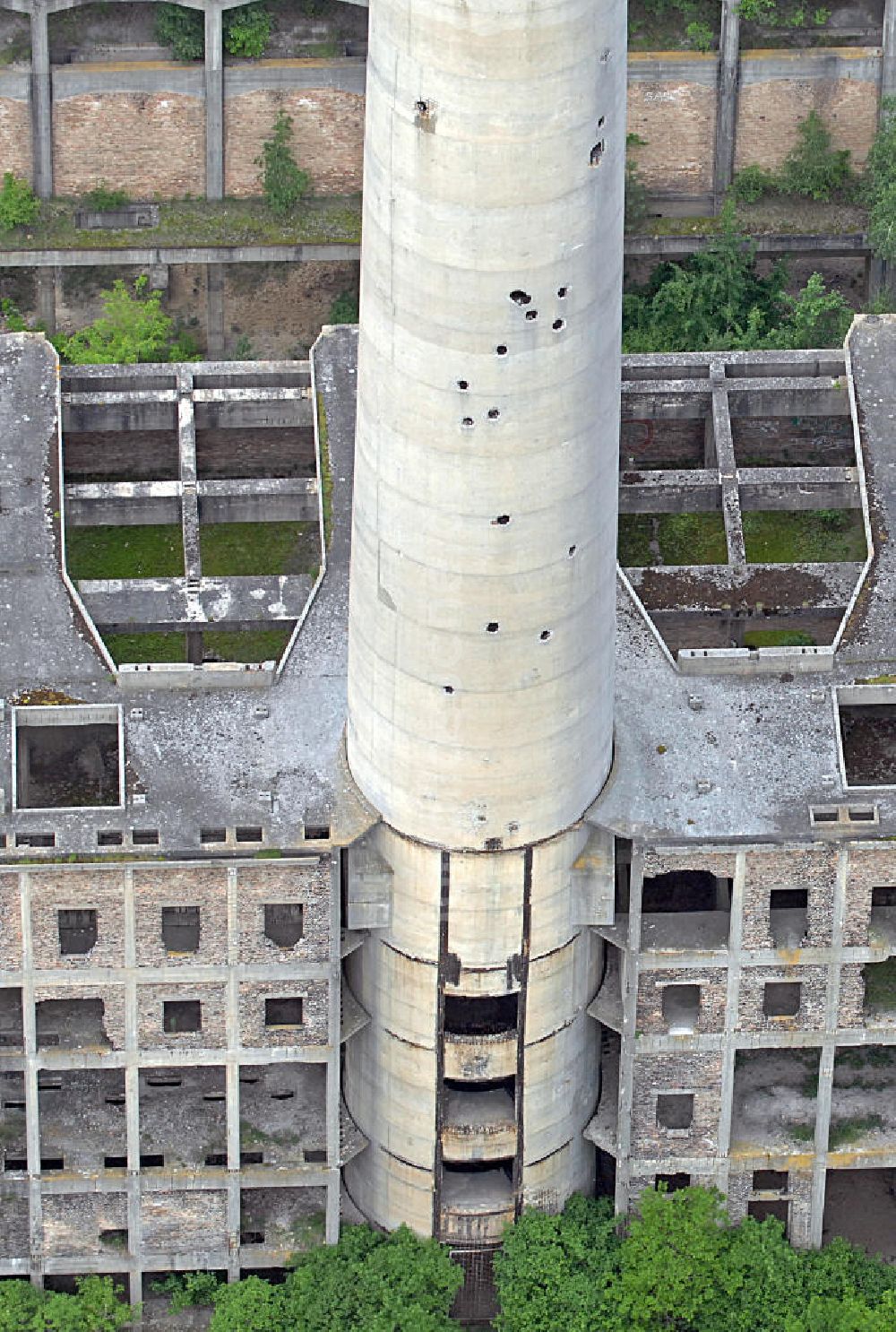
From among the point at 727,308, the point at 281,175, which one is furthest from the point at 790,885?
the point at 281,175

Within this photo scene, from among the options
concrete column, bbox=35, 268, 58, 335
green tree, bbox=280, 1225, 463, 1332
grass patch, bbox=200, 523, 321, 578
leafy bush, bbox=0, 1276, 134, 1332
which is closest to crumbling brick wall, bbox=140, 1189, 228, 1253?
leafy bush, bbox=0, 1276, 134, 1332

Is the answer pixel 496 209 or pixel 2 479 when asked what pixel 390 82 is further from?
pixel 2 479

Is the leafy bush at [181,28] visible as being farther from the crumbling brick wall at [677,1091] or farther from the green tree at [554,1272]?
the green tree at [554,1272]

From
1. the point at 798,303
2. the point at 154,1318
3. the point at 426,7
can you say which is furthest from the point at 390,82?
the point at 798,303

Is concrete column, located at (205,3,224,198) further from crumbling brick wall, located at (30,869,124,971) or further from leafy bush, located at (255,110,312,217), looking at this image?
crumbling brick wall, located at (30,869,124,971)

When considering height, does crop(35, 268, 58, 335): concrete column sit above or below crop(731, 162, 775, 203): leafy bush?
below

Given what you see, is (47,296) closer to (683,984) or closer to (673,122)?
(673,122)
